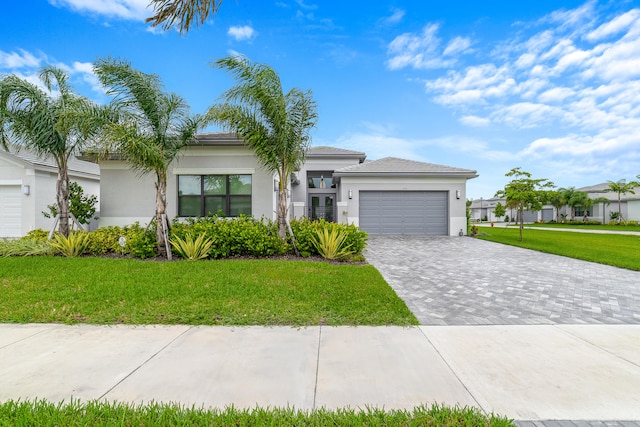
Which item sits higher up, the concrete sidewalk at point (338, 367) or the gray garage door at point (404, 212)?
the gray garage door at point (404, 212)

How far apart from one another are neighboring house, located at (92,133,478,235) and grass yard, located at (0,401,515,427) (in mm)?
9053

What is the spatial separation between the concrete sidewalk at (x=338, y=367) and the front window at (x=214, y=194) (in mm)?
7420

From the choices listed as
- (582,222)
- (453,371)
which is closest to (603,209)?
(582,222)

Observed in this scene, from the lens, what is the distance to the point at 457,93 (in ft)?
53.0

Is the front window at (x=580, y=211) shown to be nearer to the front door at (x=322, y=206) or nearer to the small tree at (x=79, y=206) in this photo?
the front door at (x=322, y=206)

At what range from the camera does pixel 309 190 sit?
2023 centimetres

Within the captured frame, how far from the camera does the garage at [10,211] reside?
43.0 feet

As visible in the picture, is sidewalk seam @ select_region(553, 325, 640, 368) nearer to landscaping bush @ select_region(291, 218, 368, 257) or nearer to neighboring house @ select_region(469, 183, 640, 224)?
landscaping bush @ select_region(291, 218, 368, 257)

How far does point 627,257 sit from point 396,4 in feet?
40.2

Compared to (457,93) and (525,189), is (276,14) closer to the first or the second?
(457,93)

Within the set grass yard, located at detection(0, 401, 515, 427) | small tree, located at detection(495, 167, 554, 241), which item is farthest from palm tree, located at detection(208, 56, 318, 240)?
small tree, located at detection(495, 167, 554, 241)

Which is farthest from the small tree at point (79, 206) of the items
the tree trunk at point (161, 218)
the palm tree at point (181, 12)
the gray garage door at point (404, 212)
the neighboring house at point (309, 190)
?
the gray garage door at point (404, 212)

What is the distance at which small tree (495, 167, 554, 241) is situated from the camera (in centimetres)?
1411

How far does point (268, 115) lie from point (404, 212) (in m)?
10.5
